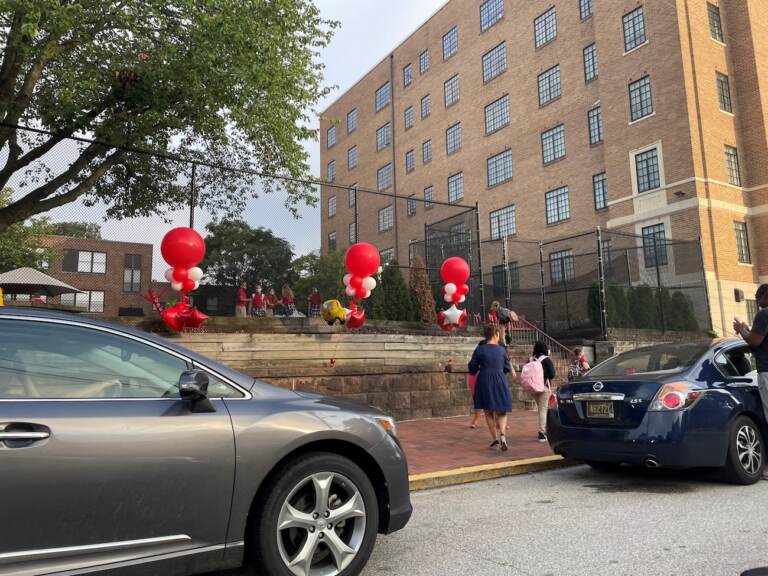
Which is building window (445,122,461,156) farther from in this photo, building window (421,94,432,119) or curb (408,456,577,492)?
curb (408,456,577,492)

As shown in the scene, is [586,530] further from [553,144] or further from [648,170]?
[553,144]

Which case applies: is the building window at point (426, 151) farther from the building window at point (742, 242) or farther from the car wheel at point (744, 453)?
the car wheel at point (744, 453)

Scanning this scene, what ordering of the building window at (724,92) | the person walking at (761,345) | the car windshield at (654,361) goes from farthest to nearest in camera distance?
the building window at (724,92), the car windshield at (654,361), the person walking at (761,345)

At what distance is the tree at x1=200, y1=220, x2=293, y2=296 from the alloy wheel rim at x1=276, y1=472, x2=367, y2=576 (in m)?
7.22

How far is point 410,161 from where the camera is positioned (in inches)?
1703

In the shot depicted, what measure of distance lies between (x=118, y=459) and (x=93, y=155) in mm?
10111

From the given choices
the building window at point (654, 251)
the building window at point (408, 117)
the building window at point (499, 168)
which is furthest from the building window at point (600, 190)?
the building window at point (408, 117)

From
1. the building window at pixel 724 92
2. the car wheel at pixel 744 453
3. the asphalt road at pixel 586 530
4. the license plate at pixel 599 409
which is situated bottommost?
the asphalt road at pixel 586 530

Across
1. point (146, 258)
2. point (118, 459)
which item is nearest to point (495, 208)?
point (146, 258)

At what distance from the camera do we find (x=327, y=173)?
180ft

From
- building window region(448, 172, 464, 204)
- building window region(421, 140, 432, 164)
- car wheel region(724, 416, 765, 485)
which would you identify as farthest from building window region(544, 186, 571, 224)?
car wheel region(724, 416, 765, 485)

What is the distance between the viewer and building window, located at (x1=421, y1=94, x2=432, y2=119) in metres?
41.3

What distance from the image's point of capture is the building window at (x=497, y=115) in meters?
34.7

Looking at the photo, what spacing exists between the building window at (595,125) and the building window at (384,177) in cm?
1895
